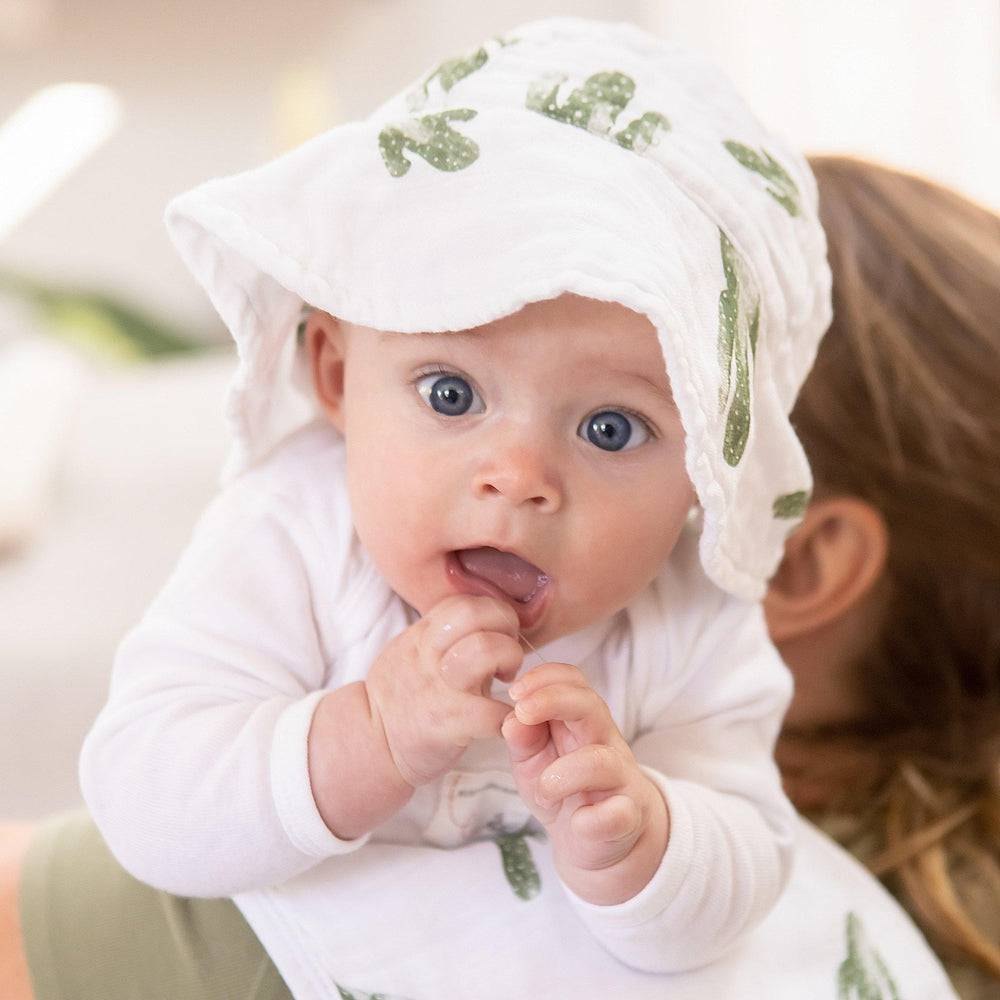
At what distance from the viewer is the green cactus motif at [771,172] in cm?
67

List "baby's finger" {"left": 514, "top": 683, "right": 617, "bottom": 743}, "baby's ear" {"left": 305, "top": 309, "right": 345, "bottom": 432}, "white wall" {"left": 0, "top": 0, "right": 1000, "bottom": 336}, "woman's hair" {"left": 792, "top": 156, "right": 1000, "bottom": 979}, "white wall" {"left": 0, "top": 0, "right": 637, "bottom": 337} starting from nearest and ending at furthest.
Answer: "baby's finger" {"left": 514, "top": 683, "right": 617, "bottom": 743} < "baby's ear" {"left": 305, "top": 309, "right": 345, "bottom": 432} < "woman's hair" {"left": 792, "top": 156, "right": 1000, "bottom": 979} < "white wall" {"left": 0, "top": 0, "right": 1000, "bottom": 336} < "white wall" {"left": 0, "top": 0, "right": 637, "bottom": 337}

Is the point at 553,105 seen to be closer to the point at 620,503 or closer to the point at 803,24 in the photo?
the point at 620,503

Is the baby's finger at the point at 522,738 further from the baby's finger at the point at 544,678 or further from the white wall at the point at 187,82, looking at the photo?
the white wall at the point at 187,82

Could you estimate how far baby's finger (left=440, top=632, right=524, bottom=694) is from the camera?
59 cm

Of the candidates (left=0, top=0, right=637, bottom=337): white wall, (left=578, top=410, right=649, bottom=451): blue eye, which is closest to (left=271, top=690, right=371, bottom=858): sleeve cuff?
(left=578, top=410, right=649, bottom=451): blue eye

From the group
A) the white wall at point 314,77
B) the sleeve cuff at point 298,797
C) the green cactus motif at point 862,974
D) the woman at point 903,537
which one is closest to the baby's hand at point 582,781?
the sleeve cuff at point 298,797

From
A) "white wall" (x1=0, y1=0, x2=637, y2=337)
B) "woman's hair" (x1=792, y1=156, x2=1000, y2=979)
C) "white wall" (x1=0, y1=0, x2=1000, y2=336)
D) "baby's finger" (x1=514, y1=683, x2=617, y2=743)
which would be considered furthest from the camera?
"white wall" (x1=0, y1=0, x2=637, y2=337)

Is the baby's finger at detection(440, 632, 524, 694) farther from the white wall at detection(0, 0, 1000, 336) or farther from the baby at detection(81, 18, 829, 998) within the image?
the white wall at detection(0, 0, 1000, 336)

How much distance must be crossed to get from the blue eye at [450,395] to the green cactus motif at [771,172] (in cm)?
19

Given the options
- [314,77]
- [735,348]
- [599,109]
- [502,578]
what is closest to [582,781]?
[502,578]

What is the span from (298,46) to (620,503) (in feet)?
9.59

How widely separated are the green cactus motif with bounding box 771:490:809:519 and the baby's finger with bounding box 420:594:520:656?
204 millimetres

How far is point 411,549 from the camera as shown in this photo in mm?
634

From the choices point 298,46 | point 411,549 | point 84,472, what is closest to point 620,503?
point 411,549
